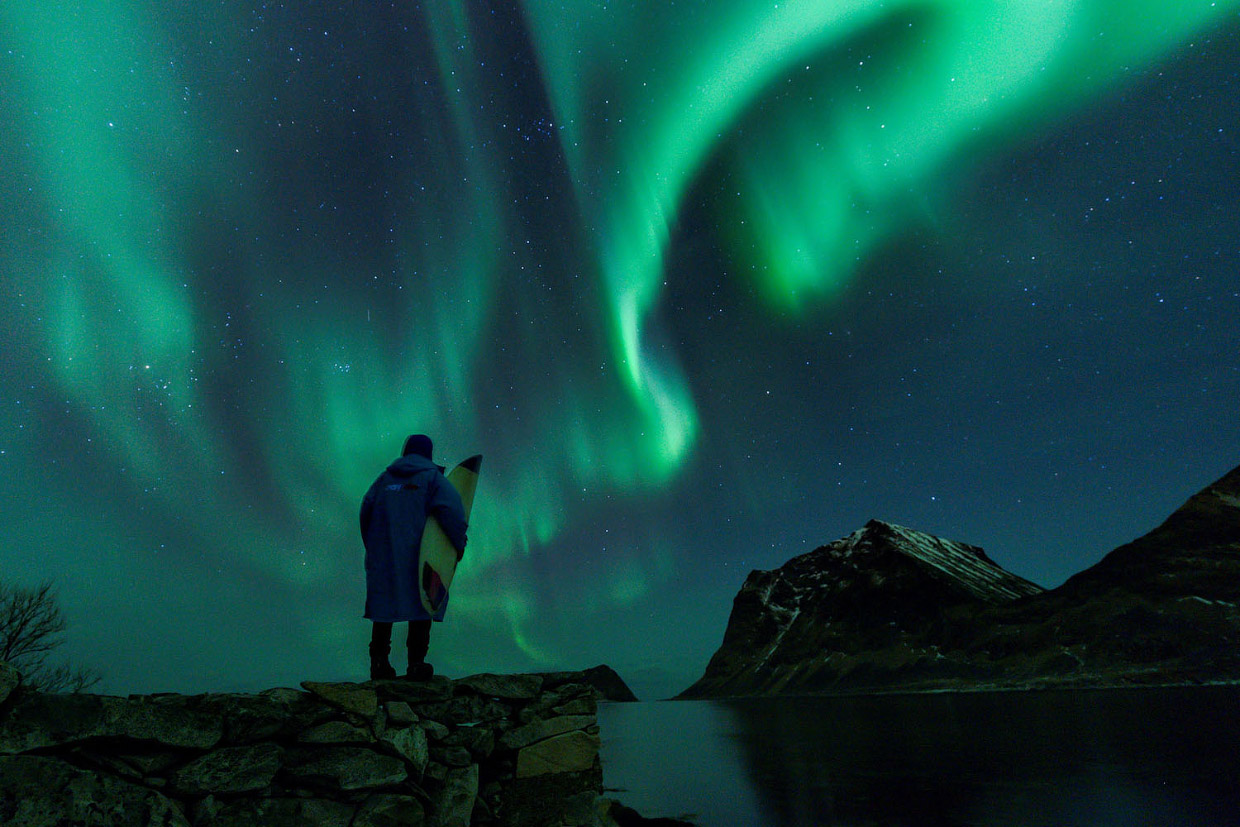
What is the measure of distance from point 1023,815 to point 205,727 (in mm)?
27626

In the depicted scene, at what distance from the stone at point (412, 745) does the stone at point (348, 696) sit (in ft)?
0.86

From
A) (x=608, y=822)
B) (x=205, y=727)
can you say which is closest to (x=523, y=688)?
(x=608, y=822)

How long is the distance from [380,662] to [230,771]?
2171 millimetres

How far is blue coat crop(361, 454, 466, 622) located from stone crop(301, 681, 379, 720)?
151 centimetres

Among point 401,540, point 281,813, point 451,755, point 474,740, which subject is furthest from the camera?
point 401,540

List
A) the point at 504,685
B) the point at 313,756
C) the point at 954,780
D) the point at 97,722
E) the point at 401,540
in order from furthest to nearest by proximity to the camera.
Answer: the point at 954,780 → the point at 401,540 → the point at 504,685 → the point at 313,756 → the point at 97,722

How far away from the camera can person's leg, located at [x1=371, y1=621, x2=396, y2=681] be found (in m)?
6.54

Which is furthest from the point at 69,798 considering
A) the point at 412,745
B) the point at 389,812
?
the point at 412,745

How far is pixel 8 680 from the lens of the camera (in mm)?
3908

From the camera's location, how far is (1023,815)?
22.2 meters

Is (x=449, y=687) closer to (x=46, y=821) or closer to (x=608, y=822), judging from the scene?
(x=608, y=822)

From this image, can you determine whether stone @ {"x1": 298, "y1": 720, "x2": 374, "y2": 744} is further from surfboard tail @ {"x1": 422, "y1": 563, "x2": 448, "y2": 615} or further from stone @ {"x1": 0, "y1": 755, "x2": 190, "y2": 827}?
surfboard tail @ {"x1": 422, "y1": 563, "x2": 448, "y2": 615}

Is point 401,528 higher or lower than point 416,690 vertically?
higher

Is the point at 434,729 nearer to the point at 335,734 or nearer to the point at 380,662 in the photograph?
the point at 335,734
